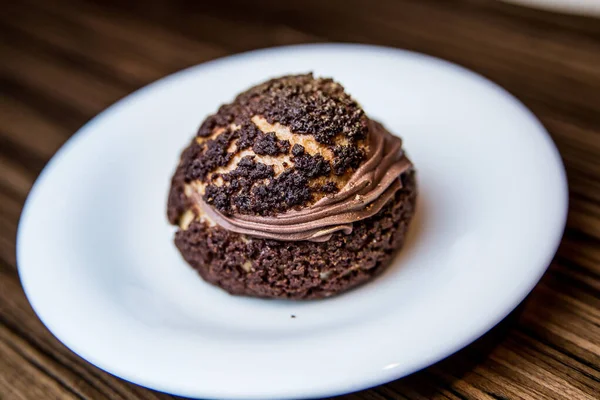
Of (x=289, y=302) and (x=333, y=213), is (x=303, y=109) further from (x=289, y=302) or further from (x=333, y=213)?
(x=289, y=302)

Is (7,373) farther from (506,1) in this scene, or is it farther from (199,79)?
(506,1)

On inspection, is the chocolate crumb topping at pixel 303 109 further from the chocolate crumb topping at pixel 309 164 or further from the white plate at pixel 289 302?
the white plate at pixel 289 302

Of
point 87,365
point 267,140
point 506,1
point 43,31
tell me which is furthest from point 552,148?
point 43,31

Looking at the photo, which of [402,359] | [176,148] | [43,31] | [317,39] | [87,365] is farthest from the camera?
[43,31]

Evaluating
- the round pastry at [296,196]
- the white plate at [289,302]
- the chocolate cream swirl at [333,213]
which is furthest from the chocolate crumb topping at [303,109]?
the white plate at [289,302]

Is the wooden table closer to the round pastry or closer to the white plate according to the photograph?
the white plate

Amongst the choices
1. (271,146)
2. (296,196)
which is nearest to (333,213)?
(296,196)
